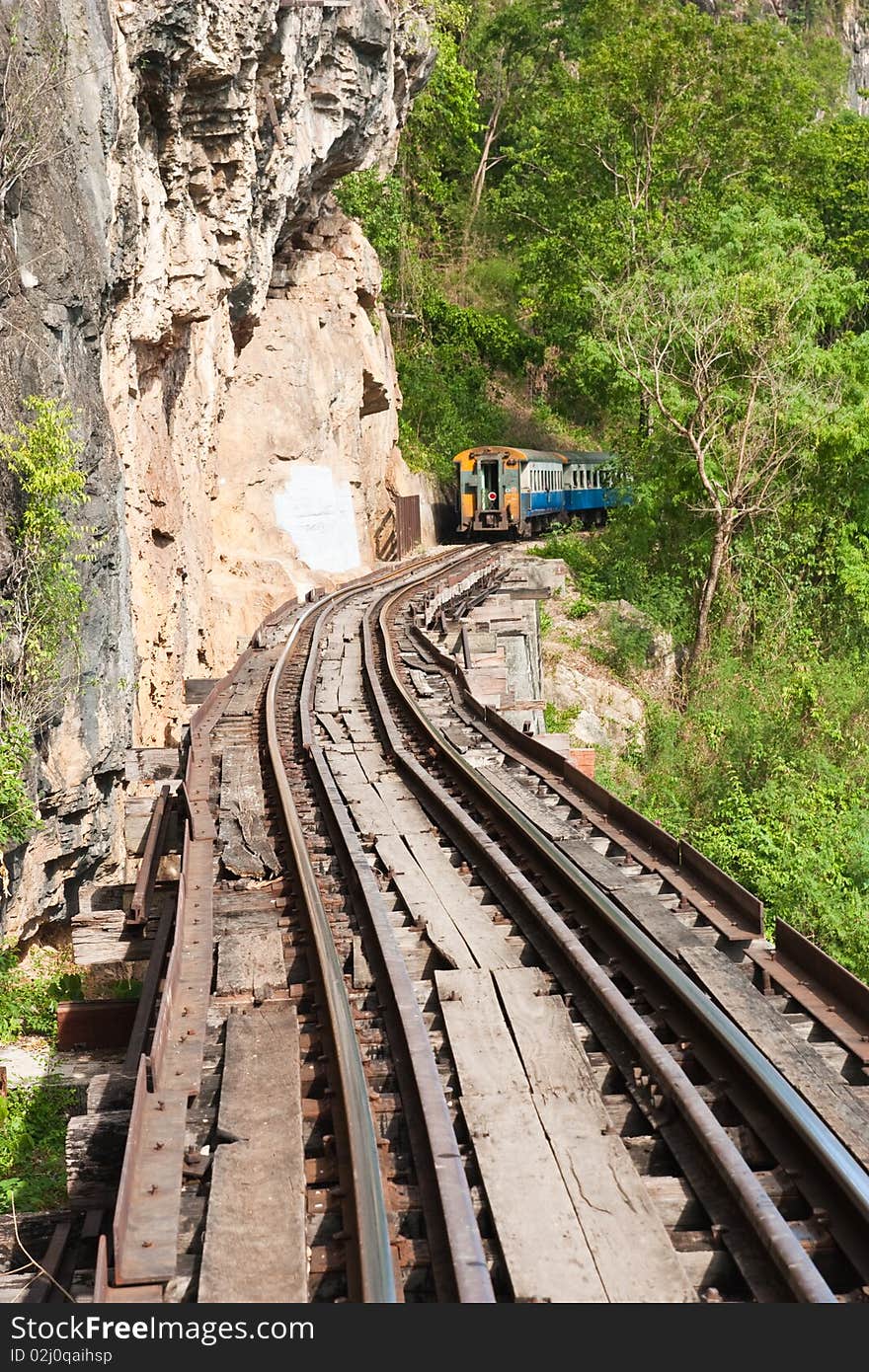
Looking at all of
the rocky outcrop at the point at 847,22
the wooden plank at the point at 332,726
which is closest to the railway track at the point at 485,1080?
the wooden plank at the point at 332,726

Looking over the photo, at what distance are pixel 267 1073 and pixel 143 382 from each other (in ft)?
47.8

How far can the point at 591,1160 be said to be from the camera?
189 inches

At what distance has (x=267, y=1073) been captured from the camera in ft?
18.0

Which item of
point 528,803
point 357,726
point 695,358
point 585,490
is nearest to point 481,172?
point 585,490

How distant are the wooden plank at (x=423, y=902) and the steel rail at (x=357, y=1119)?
1.76 ft

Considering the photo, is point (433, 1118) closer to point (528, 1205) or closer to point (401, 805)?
point (528, 1205)

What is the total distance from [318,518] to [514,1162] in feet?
84.6

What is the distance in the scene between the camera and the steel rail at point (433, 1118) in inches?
159

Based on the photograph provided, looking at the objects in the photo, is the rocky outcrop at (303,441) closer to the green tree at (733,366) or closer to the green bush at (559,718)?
the green bush at (559,718)

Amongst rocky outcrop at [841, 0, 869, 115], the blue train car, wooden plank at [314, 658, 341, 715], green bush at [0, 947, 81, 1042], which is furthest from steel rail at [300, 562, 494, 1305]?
rocky outcrop at [841, 0, 869, 115]

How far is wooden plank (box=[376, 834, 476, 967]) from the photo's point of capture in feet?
22.4

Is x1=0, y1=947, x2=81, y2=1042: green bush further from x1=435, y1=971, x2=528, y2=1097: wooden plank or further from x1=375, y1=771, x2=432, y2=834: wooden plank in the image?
x1=435, y1=971, x2=528, y2=1097: wooden plank

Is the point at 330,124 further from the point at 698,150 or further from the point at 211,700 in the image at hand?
the point at 211,700

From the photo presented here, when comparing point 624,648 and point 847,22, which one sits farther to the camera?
point 847,22
